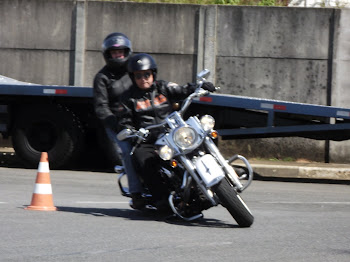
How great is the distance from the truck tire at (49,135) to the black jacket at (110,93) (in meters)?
5.23

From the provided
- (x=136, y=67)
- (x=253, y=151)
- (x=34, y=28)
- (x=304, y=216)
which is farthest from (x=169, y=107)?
(x=34, y=28)

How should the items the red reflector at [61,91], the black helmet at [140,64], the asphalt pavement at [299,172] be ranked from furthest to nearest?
the asphalt pavement at [299,172]
the red reflector at [61,91]
the black helmet at [140,64]

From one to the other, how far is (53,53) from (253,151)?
429 centimetres

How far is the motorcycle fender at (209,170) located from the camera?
7.07 meters

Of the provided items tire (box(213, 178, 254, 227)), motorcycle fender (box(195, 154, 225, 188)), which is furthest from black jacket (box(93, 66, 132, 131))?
tire (box(213, 178, 254, 227))

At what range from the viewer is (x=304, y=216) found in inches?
332

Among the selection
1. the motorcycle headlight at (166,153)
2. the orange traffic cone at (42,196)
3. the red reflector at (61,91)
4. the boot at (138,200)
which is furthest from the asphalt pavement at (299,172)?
the motorcycle headlight at (166,153)

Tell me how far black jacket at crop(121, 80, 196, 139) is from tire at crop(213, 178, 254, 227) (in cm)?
96

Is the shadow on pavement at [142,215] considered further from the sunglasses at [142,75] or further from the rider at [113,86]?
the sunglasses at [142,75]

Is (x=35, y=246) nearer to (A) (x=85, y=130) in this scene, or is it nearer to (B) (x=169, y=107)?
(B) (x=169, y=107)

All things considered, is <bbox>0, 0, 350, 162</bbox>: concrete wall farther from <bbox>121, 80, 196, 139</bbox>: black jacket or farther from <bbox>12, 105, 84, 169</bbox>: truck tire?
<bbox>121, 80, 196, 139</bbox>: black jacket

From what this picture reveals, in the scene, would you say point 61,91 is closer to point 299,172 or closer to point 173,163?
point 299,172

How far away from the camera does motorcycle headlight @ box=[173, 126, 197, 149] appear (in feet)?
23.8

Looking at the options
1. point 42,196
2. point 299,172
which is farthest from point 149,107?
point 299,172
